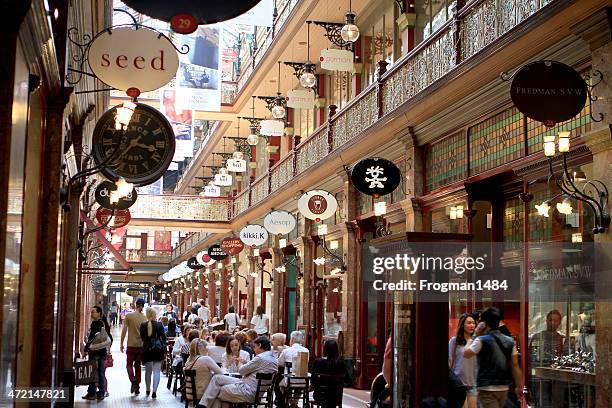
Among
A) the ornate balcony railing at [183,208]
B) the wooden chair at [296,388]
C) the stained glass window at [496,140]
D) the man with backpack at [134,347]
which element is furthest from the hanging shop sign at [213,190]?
the stained glass window at [496,140]

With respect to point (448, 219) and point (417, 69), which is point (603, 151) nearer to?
point (448, 219)

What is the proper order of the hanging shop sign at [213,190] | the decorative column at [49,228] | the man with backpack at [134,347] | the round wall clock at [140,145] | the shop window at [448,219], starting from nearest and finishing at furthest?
the decorative column at [49,228]
the round wall clock at [140,145]
the shop window at [448,219]
the man with backpack at [134,347]
the hanging shop sign at [213,190]

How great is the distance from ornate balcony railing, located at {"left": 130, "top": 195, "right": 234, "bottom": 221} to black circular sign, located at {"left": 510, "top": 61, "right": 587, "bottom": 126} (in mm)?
26342

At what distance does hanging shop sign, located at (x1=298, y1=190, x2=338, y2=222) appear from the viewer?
18.7 meters

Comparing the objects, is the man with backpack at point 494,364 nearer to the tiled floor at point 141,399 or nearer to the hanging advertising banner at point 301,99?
the tiled floor at point 141,399

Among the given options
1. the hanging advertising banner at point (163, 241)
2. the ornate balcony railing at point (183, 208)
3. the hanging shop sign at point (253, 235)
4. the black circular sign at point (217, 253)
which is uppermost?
the hanging advertising banner at point (163, 241)

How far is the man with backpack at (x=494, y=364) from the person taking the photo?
853 cm

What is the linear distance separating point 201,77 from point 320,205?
5361mm

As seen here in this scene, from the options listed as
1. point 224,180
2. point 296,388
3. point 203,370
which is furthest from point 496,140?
point 224,180

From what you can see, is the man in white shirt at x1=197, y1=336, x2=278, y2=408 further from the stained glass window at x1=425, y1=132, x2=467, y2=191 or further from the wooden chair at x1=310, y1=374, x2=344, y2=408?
the stained glass window at x1=425, y1=132, x2=467, y2=191

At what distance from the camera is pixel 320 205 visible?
18.7 m

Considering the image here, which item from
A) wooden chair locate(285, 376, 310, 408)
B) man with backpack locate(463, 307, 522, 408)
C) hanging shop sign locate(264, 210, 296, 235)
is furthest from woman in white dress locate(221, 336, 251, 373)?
hanging shop sign locate(264, 210, 296, 235)

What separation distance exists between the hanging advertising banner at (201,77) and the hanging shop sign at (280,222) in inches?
116

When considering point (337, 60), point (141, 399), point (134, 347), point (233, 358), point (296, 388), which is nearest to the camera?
point (296, 388)
